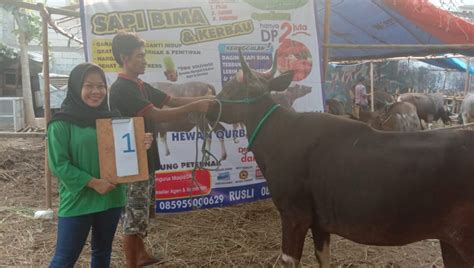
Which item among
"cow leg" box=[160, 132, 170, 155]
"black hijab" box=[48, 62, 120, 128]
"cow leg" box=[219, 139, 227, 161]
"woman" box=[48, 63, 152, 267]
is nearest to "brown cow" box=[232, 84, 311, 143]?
"cow leg" box=[219, 139, 227, 161]

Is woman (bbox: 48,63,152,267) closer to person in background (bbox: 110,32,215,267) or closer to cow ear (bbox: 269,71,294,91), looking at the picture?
person in background (bbox: 110,32,215,267)

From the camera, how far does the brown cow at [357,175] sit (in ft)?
Answer: 8.65

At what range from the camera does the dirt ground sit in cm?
413

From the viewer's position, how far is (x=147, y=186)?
349cm

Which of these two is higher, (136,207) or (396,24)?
(396,24)

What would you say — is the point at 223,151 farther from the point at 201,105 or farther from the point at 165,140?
the point at 201,105

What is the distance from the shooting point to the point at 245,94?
337 centimetres

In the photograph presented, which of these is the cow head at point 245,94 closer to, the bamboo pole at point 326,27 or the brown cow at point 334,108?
the bamboo pole at point 326,27

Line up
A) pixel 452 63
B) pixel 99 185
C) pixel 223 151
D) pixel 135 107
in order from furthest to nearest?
pixel 452 63
pixel 223 151
pixel 135 107
pixel 99 185

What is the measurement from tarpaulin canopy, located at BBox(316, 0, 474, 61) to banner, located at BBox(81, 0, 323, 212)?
1092mm

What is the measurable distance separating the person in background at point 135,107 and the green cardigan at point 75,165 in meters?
0.58

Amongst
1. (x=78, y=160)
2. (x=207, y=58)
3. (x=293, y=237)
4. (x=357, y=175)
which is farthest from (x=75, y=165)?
(x=207, y=58)

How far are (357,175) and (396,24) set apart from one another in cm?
519

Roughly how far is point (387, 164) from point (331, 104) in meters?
6.71
